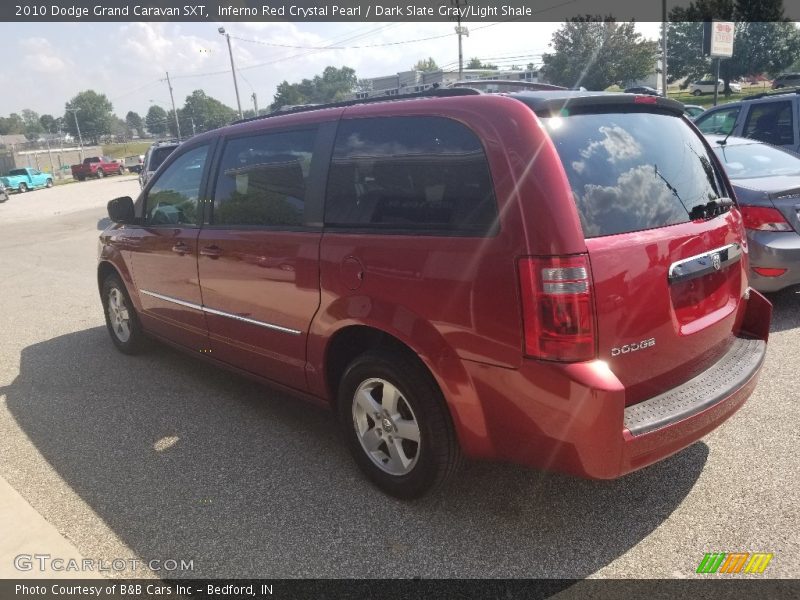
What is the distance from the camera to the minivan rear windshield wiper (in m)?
2.76

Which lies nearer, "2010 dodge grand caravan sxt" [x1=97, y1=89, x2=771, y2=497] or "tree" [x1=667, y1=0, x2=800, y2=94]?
"2010 dodge grand caravan sxt" [x1=97, y1=89, x2=771, y2=497]

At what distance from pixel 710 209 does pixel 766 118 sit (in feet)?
21.7

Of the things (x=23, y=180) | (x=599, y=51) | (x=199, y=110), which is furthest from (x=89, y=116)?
(x=599, y=51)

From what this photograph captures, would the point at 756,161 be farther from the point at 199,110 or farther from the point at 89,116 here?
the point at 89,116

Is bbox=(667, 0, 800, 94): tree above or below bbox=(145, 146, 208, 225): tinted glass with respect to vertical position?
above

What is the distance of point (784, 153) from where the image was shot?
6.22 metres

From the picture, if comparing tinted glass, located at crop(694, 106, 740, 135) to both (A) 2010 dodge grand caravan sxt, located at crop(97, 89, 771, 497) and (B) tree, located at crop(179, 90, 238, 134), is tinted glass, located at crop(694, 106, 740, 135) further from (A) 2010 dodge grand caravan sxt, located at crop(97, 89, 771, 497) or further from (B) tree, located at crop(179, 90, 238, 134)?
(B) tree, located at crop(179, 90, 238, 134)

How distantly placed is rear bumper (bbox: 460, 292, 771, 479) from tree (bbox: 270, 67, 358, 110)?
265 ft

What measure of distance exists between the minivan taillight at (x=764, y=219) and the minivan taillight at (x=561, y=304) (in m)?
3.64

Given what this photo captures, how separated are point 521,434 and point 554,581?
576 millimetres

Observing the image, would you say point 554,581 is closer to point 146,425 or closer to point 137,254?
point 146,425

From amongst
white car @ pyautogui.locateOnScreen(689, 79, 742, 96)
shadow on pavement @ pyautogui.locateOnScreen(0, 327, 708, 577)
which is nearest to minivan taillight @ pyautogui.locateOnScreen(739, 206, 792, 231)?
shadow on pavement @ pyautogui.locateOnScreen(0, 327, 708, 577)

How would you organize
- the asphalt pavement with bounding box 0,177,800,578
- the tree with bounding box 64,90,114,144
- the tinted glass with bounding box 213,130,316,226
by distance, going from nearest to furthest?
the asphalt pavement with bounding box 0,177,800,578 < the tinted glass with bounding box 213,130,316,226 < the tree with bounding box 64,90,114,144

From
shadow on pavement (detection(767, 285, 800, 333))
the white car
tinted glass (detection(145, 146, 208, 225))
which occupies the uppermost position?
the white car
